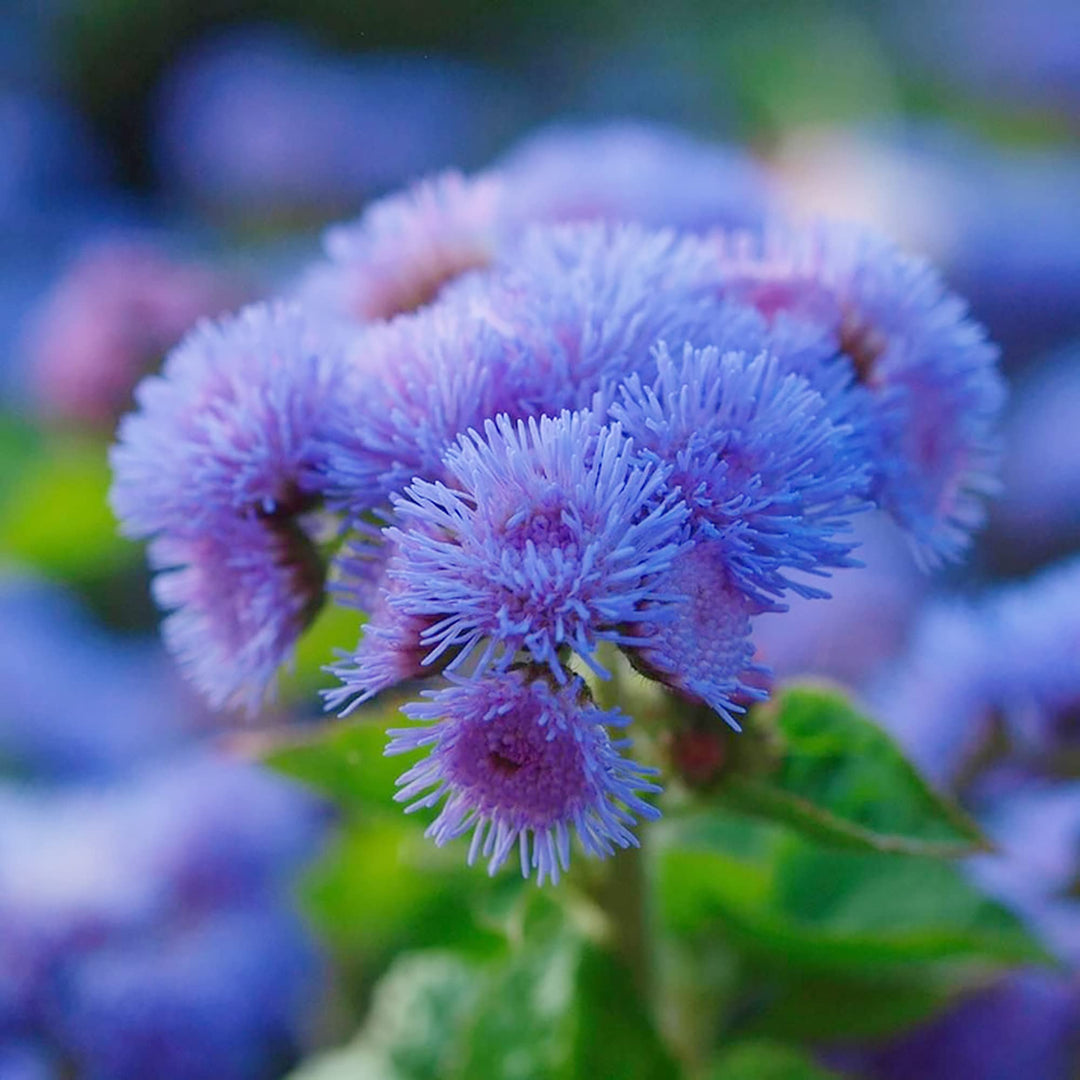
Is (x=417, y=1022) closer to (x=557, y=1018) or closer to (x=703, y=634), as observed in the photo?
(x=557, y=1018)

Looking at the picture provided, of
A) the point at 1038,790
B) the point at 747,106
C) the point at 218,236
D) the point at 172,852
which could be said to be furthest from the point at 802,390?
the point at 747,106

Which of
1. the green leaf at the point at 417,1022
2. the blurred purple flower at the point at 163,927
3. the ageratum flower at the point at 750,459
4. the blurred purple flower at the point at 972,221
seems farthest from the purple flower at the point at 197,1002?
the blurred purple flower at the point at 972,221

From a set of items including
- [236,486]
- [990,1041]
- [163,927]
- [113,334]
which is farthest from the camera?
[113,334]

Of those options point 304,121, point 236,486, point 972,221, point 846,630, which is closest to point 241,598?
point 236,486

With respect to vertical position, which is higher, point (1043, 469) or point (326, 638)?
point (1043, 469)

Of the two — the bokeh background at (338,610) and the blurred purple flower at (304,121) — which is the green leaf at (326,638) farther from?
the blurred purple flower at (304,121)

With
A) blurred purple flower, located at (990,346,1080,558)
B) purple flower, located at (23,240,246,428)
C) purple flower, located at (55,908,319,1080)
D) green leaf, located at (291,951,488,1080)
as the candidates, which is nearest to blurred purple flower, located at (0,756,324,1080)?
purple flower, located at (55,908,319,1080)
